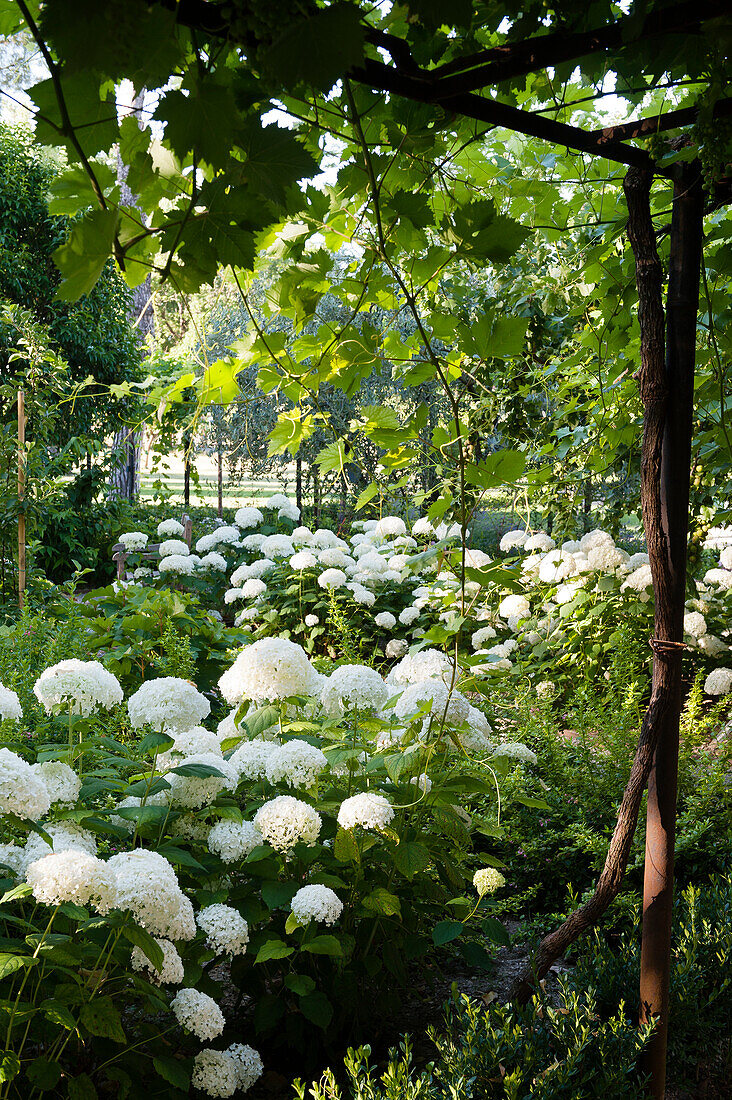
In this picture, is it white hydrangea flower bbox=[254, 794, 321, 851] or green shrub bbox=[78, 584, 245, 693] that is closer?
white hydrangea flower bbox=[254, 794, 321, 851]

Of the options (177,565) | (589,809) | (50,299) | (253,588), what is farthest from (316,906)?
(50,299)

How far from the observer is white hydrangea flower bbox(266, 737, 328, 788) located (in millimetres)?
1714

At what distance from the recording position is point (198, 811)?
1.70 m

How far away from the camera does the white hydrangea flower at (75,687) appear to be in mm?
1884

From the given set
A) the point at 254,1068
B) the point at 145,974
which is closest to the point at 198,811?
the point at 145,974

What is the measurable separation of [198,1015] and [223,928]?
14 centimetres

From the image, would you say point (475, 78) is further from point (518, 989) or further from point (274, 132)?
point (518, 989)

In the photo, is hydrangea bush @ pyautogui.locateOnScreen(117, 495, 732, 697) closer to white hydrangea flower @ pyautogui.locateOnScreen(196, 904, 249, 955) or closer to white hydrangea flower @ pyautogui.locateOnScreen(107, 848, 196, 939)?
white hydrangea flower @ pyautogui.locateOnScreen(196, 904, 249, 955)

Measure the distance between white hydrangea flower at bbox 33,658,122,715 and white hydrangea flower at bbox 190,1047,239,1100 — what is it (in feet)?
2.69

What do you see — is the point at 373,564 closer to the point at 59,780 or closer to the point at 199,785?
the point at 199,785

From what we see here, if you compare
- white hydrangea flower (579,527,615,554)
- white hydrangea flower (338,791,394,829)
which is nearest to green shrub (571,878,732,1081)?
white hydrangea flower (338,791,394,829)

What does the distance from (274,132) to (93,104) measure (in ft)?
0.59

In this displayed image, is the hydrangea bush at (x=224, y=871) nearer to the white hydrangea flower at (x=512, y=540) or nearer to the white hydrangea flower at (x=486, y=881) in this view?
the white hydrangea flower at (x=486, y=881)

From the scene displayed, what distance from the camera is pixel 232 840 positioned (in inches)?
62.1
